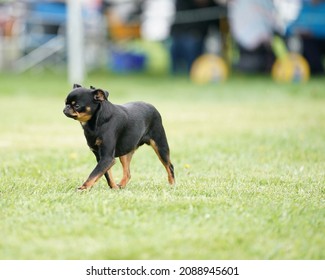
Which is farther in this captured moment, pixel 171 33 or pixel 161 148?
pixel 171 33

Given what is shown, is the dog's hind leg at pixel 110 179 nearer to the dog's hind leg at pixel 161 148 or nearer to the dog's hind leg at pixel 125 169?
the dog's hind leg at pixel 125 169

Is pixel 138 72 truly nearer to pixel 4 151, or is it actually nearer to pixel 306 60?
pixel 306 60

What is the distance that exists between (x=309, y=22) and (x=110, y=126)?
12.5m

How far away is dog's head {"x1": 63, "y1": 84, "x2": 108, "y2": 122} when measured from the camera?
524 cm

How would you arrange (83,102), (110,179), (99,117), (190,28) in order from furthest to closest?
1. (190,28)
2. (110,179)
3. (99,117)
4. (83,102)

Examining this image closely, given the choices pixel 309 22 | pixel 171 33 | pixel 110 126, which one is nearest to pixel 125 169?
pixel 110 126

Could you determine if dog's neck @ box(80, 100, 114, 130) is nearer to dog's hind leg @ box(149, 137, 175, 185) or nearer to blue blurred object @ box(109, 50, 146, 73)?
dog's hind leg @ box(149, 137, 175, 185)

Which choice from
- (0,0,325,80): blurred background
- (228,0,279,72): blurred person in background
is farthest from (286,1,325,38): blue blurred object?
(228,0,279,72): blurred person in background

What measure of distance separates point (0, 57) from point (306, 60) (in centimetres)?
877

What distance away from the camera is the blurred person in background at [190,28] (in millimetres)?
19047

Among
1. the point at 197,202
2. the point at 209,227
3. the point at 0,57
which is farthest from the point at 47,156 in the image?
the point at 0,57

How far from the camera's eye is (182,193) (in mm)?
5496

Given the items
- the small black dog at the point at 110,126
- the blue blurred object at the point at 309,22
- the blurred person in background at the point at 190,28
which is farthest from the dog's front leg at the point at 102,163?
the blurred person in background at the point at 190,28

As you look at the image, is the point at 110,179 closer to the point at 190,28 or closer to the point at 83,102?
the point at 83,102
